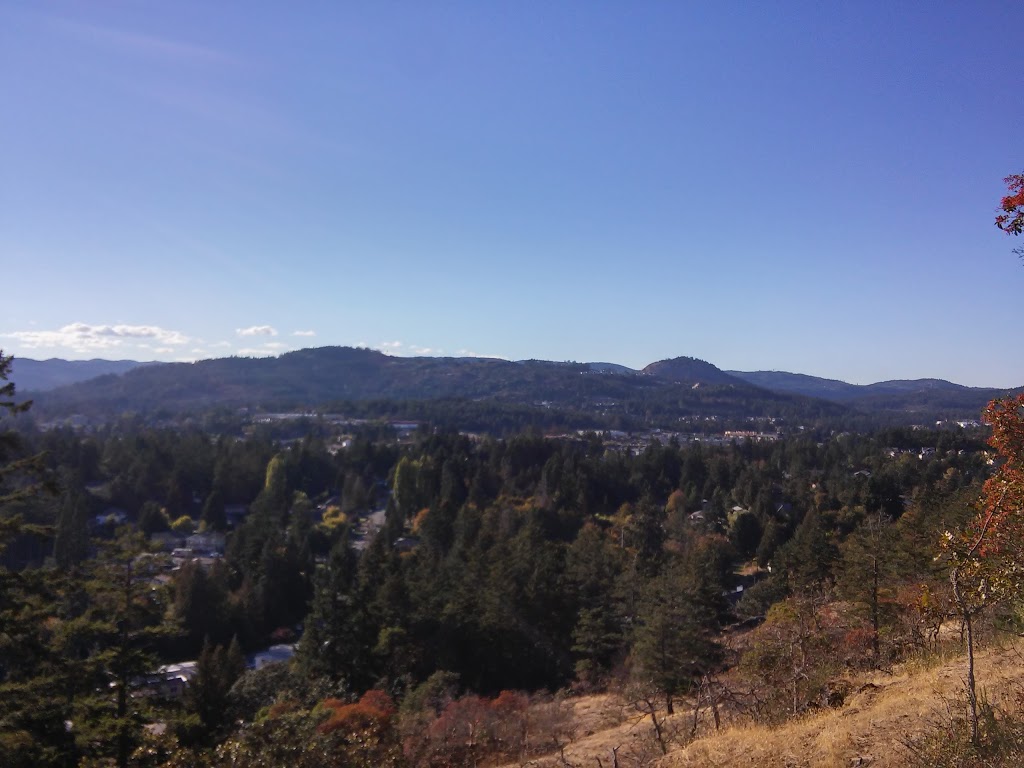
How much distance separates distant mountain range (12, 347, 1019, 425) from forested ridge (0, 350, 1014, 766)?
69.7 metres

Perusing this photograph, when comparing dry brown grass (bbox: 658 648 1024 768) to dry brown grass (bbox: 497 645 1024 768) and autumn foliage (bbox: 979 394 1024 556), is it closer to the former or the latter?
dry brown grass (bbox: 497 645 1024 768)

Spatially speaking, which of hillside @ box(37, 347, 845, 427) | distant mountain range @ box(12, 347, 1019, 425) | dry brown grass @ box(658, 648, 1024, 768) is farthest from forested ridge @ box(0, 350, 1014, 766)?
distant mountain range @ box(12, 347, 1019, 425)

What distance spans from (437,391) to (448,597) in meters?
144

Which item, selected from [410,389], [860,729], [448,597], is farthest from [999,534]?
[410,389]

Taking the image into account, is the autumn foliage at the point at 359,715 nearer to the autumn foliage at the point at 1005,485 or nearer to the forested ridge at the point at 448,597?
the forested ridge at the point at 448,597

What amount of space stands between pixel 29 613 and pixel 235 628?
20.6m

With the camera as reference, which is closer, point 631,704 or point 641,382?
point 631,704

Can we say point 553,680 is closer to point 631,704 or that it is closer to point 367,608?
point 367,608

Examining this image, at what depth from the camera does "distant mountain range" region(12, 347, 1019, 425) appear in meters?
133

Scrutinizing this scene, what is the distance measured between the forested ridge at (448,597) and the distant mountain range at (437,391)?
6968 centimetres

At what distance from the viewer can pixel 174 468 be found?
1953 inches

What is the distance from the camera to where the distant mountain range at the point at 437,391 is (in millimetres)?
132875

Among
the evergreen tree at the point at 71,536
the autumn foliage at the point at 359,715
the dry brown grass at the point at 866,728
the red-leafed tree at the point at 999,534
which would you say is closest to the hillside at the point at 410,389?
the evergreen tree at the point at 71,536

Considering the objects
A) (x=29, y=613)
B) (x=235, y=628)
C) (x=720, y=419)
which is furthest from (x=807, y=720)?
(x=720, y=419)
